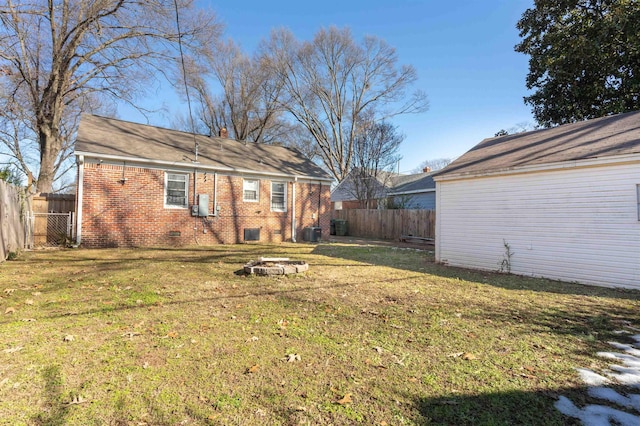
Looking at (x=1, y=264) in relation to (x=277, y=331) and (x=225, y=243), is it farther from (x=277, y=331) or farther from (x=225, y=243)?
(x=277, y=331)

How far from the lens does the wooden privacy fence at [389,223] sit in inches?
686

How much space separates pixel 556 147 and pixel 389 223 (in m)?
11.5

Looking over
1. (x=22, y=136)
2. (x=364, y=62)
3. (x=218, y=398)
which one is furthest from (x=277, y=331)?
(x=22, y=136)

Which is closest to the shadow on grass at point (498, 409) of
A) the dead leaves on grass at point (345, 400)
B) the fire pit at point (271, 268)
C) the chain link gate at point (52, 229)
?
the dead leaves on grass at point (345, 400)

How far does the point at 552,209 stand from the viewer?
307 inches

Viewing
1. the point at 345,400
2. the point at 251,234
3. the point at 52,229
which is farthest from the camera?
the point at 251,234

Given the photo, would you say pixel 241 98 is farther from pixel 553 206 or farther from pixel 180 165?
pixel 553 206

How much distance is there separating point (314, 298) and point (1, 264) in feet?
25.8

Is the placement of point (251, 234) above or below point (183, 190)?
below

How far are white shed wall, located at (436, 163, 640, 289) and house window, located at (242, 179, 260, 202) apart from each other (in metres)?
8.41

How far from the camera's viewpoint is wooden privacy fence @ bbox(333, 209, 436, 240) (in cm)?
1742

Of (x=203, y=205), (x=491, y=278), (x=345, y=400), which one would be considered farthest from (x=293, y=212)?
(x=345, y=400)

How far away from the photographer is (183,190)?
13.2m

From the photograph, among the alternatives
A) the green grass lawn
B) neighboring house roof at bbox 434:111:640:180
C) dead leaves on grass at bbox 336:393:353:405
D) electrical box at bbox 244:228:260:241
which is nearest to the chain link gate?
the green grass lawn
